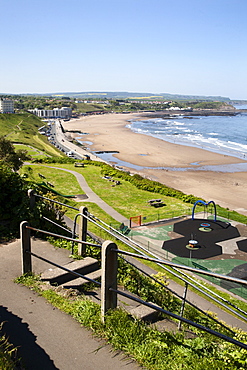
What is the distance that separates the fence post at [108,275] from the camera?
443 centimetres

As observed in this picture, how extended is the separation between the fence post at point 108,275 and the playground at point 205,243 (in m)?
12.5

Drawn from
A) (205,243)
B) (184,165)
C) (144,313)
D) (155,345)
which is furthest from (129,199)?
(184,165)

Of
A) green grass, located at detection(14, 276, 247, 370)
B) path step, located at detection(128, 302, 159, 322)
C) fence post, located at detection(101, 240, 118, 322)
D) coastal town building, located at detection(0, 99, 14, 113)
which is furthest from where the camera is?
coastal town building, located at detection(0, 99, 14, 113)

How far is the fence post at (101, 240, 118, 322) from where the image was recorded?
4426mm

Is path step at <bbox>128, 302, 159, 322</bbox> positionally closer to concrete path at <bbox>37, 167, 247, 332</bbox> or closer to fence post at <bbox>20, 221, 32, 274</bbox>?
fence post at <bbox>20, 221, 32, 274</bbox>

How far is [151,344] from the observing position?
4.20 m

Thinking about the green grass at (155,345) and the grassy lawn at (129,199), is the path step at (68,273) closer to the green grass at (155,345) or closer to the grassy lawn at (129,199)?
the green grass at (155,345)

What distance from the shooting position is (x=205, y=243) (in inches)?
850

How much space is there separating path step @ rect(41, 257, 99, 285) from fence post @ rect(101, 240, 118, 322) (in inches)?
71.7

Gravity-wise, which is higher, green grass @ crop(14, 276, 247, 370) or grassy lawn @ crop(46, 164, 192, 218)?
green grass @ crop(14, 276, 247, 370)

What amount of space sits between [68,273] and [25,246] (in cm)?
98

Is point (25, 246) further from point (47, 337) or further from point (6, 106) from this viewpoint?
point (6, 106)

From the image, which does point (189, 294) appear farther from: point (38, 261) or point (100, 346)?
point (100, 346)

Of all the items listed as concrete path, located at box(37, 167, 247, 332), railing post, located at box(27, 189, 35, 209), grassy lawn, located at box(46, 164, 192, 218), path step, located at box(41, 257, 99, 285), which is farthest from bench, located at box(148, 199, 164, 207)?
path step, located at box(41, 257, 99, 285)
